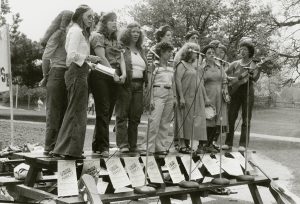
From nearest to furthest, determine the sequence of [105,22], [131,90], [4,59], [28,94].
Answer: [105,22] → [131,90] → [4,59] → [28,94]

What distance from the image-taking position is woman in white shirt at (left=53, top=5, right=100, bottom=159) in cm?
582

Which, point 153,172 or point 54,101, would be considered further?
point 153,172

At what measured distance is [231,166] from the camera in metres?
7.99

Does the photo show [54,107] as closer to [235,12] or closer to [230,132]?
[230,132]

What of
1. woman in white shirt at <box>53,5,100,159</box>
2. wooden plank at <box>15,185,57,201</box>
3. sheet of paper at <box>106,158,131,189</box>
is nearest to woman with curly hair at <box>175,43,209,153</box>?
sheet of paper at <box>106,158,131,189</box>

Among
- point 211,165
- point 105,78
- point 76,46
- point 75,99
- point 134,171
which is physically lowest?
point 211,165

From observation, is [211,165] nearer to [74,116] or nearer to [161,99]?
[161,99]

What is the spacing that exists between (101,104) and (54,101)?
705mm

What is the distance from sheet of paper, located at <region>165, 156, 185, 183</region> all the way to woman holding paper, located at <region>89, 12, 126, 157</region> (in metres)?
0.86

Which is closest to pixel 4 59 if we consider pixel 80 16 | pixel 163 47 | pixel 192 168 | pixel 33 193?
pixel 163 47

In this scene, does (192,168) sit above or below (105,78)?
below

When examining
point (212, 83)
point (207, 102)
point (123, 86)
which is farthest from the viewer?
point (212, 83)

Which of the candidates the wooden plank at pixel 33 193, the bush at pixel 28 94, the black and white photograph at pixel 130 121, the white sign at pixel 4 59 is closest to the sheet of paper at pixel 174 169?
the black and white photograph at pixel 130 121

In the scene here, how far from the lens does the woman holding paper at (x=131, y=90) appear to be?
7.21 m
